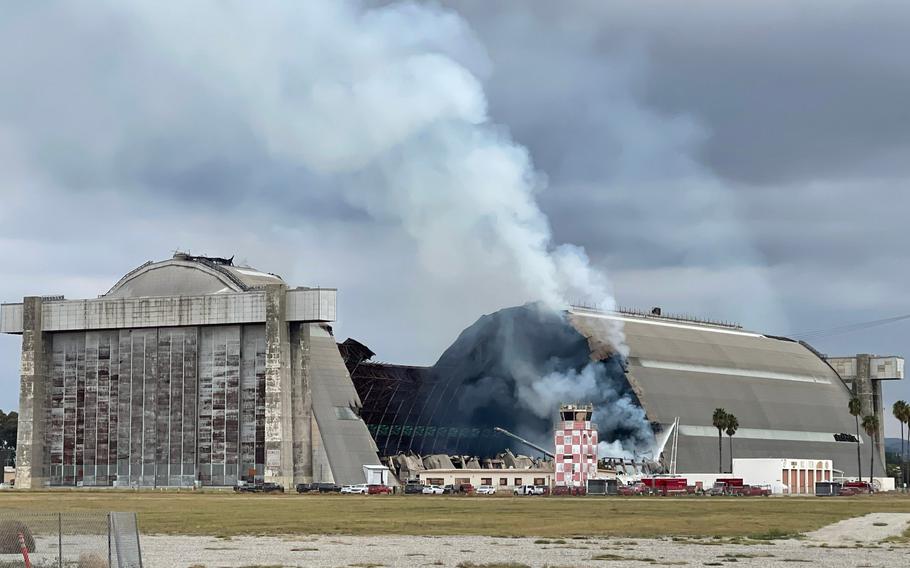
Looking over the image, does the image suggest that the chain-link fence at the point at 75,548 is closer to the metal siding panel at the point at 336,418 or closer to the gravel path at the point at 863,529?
the gravel path at the point at 863,529

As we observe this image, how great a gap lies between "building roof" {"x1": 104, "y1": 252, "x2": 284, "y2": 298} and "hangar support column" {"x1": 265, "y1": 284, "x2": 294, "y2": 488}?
616 centimetres

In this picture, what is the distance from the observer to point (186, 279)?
183 metres

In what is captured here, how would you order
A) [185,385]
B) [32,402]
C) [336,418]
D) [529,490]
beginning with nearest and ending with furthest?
[529,490] → [185,385] → [336,418] → [32,402]

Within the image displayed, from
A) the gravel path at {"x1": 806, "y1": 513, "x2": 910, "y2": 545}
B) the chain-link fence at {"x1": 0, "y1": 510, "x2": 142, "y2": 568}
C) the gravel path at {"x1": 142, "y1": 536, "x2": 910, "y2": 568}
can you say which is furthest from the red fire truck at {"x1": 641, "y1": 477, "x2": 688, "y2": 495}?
the chain-link fence at {"x1": 0, "y1": 510, "x2": 142, "y2": 568}

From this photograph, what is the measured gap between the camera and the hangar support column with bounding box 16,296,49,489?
18350cm

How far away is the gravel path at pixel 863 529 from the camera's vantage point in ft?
247

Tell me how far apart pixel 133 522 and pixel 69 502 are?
3475 inches

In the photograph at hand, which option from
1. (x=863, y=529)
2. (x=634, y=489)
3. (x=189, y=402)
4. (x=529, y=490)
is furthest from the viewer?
(x=189, y=402)

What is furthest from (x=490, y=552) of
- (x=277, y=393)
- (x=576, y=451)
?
(x=576, y=451)

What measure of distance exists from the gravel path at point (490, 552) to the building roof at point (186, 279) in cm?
10893

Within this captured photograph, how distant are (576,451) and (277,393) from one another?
36.6 metres

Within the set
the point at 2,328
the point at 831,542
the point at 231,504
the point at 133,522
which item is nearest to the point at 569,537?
the point at 831,542

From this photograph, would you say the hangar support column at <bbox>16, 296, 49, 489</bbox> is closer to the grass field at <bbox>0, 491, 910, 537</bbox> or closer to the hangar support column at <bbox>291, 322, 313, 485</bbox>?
the hangar support column at <bbox>291, 322, 313, 485</bbox>

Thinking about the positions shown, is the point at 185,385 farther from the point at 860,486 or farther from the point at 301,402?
the point at 860,486
